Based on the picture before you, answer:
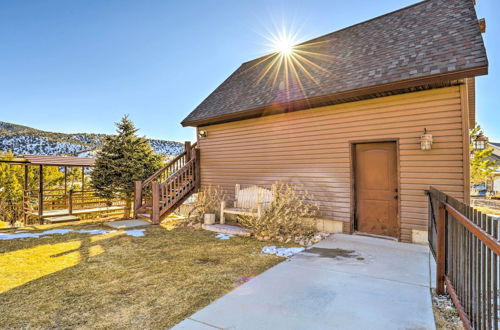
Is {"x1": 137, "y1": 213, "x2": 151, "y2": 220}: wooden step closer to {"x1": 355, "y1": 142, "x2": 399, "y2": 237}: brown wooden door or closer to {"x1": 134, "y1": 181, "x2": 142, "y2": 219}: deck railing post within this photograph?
{"x1": 134, "y1": 181, "x2": 142, "y2": 219}: deck railing post

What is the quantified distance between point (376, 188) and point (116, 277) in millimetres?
5100

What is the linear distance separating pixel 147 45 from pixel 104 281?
941cm

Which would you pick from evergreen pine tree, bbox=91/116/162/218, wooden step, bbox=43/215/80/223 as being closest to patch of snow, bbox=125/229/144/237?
evergreen pine tree, bbox=91/116/162/218

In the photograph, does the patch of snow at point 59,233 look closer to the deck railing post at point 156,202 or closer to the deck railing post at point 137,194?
the deck railing post at point 156,202

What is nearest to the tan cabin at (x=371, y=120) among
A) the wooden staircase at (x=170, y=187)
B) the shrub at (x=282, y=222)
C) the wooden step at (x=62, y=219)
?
the shrub at (x=282, y=222)

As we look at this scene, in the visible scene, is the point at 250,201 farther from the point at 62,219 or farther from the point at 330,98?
the point at 62,219

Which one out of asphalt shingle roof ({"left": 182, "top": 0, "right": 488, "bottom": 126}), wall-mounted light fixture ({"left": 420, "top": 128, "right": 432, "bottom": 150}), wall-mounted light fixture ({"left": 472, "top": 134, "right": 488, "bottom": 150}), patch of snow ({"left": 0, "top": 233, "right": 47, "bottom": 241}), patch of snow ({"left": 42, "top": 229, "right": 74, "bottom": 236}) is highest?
asphalt shingle roof ({"left": 182, "top": 0, "right": 488, "bottom": 126})

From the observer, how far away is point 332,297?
295cm

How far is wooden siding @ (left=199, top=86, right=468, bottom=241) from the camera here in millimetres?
4863

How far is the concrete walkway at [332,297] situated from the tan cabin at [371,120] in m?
1.50

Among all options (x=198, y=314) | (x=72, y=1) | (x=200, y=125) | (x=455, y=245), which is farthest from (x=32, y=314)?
(x=72, y=1)

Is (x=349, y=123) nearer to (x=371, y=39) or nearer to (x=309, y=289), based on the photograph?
(x=371, y=39)

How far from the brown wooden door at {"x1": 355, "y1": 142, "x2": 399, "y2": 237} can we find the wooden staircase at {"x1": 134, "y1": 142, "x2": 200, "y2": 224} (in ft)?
17.1

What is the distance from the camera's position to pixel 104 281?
3525 millimetres
